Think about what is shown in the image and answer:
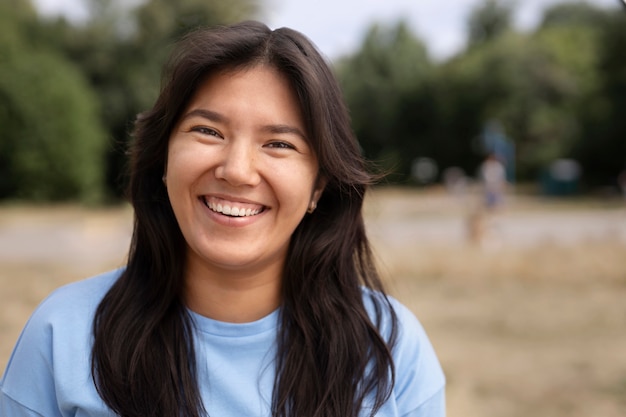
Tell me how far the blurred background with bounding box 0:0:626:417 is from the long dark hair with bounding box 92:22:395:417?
0.23 meters

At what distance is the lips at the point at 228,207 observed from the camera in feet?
4.75

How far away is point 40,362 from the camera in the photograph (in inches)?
56.6

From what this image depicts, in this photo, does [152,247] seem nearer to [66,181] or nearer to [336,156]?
[336,156]

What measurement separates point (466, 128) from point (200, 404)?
27.5m

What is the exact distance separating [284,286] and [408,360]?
31cm

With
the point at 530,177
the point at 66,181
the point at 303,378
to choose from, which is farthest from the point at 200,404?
the point at 530,177

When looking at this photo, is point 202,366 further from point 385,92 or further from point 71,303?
point 385,92

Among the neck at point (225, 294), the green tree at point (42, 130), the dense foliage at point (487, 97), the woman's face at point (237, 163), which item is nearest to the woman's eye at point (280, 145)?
the woman's face at point (237, 163)

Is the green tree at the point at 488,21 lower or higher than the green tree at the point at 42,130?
higher

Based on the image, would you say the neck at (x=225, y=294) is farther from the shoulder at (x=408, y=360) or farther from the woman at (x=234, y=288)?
the shoulder at (x=408, y=360)

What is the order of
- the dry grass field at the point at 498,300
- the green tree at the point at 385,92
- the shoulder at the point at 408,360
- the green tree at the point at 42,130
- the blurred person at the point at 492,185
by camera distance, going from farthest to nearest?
the green tree at the point at 385,92
the green tree at the point at 42,130
the blurred person at the point at 492,185
the dry grass field at the point at 498,300
the shoulder at the point at 408,360

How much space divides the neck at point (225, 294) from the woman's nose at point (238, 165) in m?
0.24

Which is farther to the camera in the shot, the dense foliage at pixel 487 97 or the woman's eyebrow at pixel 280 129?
the dense foliage at pixel 487 97

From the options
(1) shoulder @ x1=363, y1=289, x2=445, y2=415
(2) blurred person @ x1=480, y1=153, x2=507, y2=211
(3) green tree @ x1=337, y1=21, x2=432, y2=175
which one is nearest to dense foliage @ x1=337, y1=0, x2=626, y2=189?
(3) green tree @ x1=337, y1=21, x2=432, y2=175
